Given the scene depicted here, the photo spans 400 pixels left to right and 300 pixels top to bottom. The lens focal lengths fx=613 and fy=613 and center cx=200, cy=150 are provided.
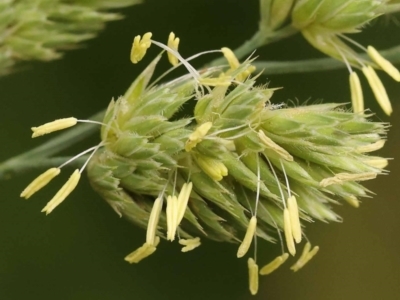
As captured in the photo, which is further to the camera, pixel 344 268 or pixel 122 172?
pixel 344 268

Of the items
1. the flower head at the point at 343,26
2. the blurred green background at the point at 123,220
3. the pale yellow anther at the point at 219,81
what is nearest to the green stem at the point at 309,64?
the flower head at the point at 343,26

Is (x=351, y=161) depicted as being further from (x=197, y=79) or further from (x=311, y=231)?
(x=311, y=231)

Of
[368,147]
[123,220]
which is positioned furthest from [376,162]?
[123,220]

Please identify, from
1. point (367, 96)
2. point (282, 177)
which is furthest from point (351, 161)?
point (367, 96)

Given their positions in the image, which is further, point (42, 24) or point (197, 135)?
point (42, 24)

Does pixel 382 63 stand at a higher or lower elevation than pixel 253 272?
higher

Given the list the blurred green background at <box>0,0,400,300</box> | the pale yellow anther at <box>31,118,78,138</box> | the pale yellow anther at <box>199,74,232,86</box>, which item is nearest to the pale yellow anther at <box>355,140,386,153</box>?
the pale yellow anther at <box>199,74,232,86</box>

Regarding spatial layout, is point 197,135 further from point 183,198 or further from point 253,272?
point 253,272

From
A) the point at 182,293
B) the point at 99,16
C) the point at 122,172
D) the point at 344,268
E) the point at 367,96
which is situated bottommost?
the point at 344,268
